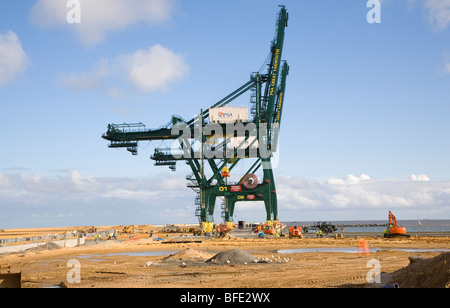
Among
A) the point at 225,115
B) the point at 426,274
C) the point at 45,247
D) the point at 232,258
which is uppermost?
the point at 225,115

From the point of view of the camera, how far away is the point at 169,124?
207 ft

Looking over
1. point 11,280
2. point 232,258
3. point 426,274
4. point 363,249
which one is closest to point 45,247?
point 232,258

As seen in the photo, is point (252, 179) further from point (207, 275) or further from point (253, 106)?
point (207, 275)

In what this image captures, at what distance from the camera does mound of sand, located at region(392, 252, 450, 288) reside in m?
10.4

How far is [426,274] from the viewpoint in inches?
443

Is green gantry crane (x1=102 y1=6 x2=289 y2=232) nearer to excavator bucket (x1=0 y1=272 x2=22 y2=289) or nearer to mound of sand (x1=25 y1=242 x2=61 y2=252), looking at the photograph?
mound of sand (x1=25 y1=242 x2=61 y2=252)

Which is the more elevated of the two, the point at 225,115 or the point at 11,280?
the point at 225,115

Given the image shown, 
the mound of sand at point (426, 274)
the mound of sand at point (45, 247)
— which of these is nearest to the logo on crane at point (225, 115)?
the mound of sand at point (45, 247)

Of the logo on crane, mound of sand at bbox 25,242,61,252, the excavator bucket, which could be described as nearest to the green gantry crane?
the logo on crane

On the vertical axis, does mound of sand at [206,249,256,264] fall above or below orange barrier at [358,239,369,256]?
above

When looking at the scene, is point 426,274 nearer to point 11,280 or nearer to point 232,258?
point 11,280

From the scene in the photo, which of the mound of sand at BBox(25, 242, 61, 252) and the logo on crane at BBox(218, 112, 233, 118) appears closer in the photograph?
the mound of sand at BBox(25, 242, 61, 252)
